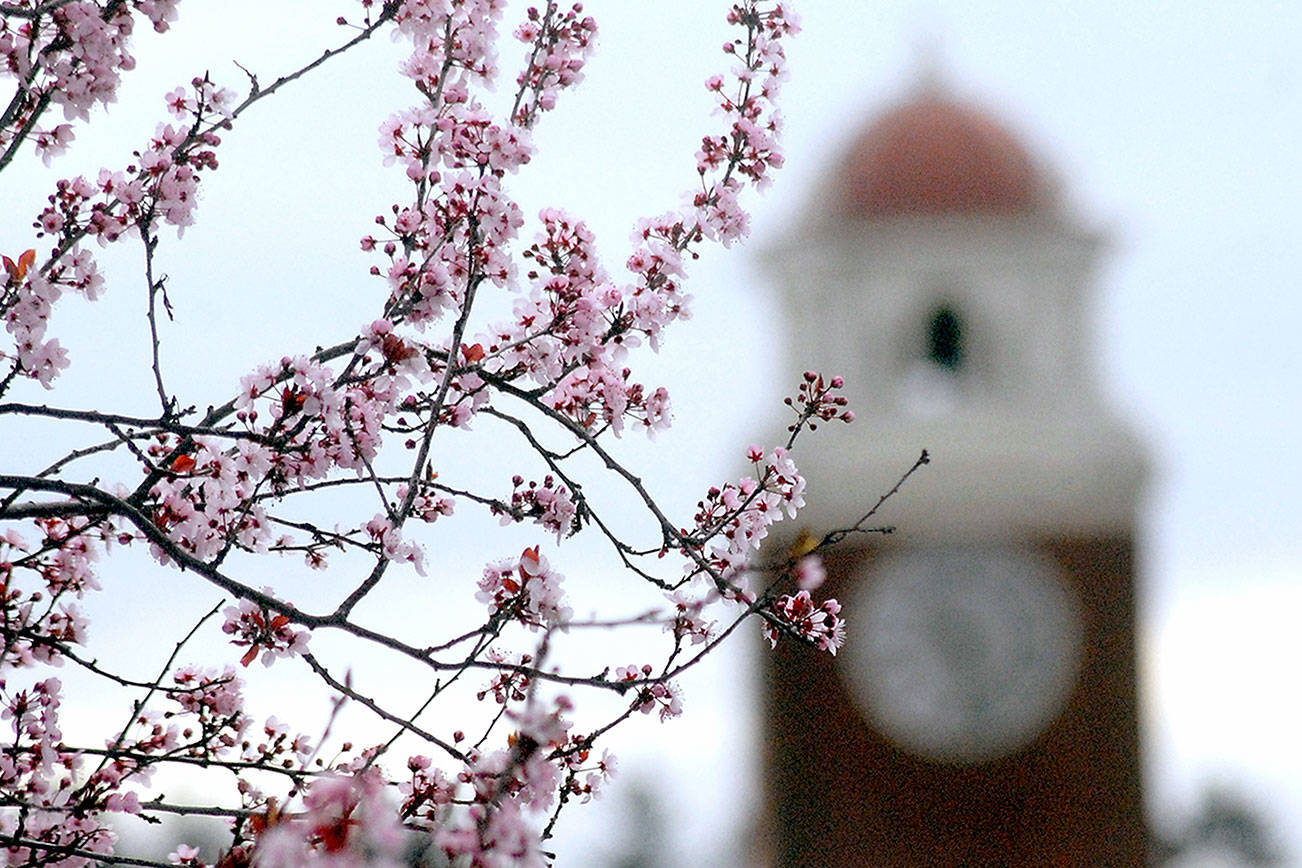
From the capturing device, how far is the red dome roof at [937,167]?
2545 centimetres

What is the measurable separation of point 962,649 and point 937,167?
5.59 m

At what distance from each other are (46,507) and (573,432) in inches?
44.8

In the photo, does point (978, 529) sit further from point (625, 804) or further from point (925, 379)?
point (625, 804)

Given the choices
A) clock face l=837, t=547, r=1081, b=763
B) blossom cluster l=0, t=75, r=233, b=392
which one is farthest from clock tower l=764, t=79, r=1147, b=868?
blossom cluster l=0, t=75, r=233, b=392

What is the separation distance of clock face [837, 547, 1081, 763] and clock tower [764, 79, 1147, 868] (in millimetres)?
25

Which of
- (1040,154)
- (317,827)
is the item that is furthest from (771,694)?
(317,827)

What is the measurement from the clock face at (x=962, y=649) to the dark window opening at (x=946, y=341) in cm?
222

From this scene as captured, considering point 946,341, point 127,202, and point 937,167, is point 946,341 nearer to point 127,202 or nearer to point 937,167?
point 937,167

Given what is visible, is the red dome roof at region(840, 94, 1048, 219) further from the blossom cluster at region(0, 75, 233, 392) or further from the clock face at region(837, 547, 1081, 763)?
the blossom cluster at region(0, 75, 233, 392)

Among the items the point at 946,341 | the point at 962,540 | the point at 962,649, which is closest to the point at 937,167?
the point at 946,341

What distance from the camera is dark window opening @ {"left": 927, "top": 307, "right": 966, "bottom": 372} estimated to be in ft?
82.5

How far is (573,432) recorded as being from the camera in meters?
4.71

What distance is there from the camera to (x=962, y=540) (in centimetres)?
2567

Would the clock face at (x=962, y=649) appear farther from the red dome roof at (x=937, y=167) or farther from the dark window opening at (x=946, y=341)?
the red dome roof at (x=937, y=167)
